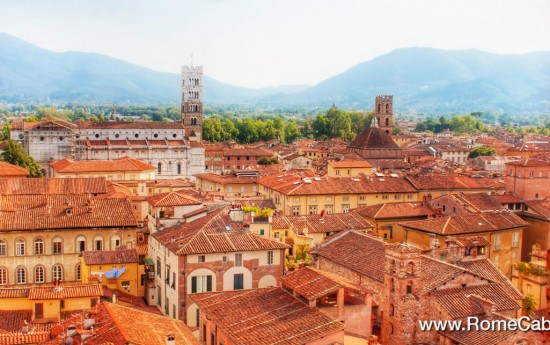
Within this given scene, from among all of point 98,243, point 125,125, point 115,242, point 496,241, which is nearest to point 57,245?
point 98,243

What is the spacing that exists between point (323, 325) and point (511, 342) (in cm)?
680

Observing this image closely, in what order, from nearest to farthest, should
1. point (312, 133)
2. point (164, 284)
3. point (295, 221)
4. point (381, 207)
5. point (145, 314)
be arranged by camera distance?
point (145, 314), point (164, 284), point (295, 221), point (381, 207), point (312, 133)

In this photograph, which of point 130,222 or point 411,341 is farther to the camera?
point 130,222

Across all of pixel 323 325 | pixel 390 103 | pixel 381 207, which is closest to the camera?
pixel 323 325

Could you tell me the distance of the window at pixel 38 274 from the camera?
3828 cm

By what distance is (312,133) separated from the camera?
581 feet

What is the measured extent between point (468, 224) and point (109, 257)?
24528mm

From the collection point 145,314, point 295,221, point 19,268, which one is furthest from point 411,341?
point 19,268

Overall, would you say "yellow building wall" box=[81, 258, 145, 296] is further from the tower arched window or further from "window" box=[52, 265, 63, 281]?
the tower arched window

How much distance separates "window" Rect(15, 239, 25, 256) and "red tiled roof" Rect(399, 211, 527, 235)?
995 inches

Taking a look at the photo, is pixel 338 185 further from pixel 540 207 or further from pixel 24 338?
pixel 24 338

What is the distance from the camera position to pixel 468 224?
1781 inches

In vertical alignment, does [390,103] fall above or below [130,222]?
above

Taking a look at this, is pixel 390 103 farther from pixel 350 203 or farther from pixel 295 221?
pixel 295 221
